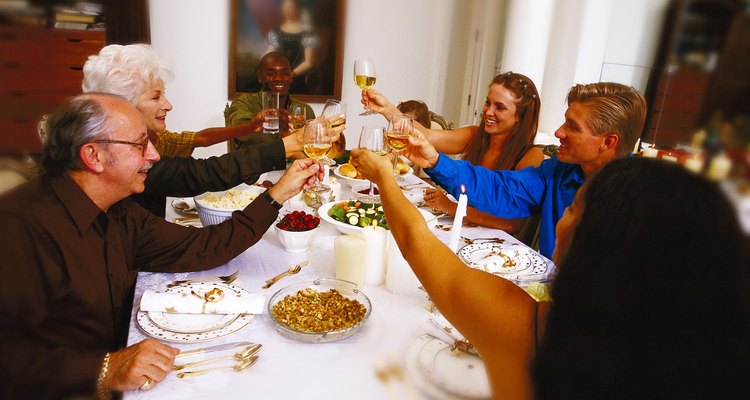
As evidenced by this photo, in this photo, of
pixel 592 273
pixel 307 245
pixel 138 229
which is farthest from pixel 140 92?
pixel 592 273

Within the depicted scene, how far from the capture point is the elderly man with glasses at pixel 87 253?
1127 millimetres

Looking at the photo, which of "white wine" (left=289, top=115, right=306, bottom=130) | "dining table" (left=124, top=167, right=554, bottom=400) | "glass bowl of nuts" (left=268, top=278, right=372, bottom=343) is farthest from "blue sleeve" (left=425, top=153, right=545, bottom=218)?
"white wine" (left=289, top=115, right=306, bottom=130)

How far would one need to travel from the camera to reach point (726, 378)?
600 millimetres

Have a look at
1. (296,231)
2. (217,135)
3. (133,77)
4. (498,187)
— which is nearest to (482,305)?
(296,231)

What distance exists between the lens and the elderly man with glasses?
1.13 meters

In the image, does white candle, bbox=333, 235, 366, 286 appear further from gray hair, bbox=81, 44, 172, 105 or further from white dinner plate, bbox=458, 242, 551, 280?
gray hair, bbox=81, 44, 172, 105

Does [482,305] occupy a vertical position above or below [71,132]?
below

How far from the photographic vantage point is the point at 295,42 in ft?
16.1

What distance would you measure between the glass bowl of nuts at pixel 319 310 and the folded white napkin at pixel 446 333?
0.57 feet

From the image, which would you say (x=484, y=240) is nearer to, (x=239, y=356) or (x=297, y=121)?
(x=239, y=356)

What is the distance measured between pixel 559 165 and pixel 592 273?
175cm

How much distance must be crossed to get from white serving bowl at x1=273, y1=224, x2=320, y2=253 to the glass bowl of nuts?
0.33 metres

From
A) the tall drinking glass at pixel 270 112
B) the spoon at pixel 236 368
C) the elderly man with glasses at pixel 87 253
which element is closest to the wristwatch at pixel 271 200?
the elderly man with glasses at pixel 87 253

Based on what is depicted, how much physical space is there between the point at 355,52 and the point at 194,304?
166 inches
